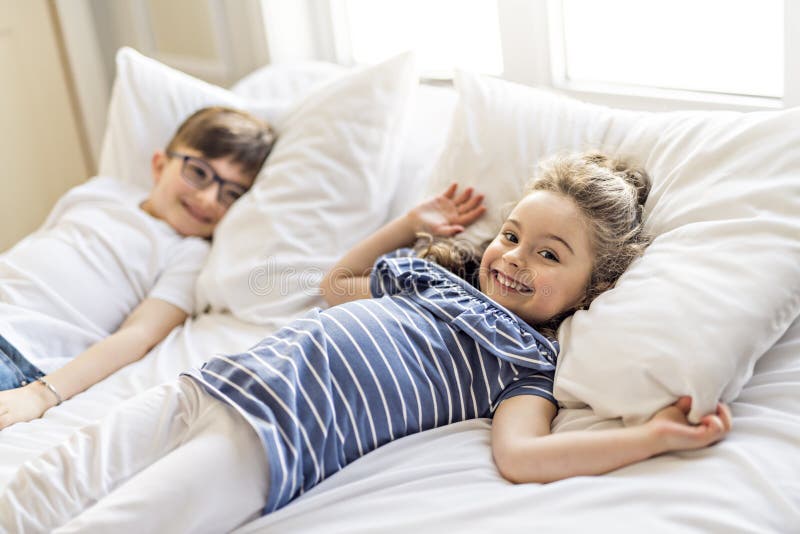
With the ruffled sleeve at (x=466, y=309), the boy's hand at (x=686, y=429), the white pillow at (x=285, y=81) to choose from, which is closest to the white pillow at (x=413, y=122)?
the white pillow at (x=285, y=81)

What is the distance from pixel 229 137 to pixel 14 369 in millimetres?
645

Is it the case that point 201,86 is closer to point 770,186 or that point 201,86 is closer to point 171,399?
point 171,399

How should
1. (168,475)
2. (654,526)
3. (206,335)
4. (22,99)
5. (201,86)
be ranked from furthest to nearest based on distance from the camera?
1. (22,99)
2. (201,86)
3. (206,335)
4. (168,475)
5. (654,526)

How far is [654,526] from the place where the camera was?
831mm

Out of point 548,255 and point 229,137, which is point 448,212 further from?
point 229,137

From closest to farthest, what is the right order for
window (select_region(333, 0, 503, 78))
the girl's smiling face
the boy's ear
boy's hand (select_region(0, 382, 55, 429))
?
the girl's smiling face < boy's hand (select_region(0, 382, 55, 429)) < the boy's ear < window (select_region(333, 0, 503, 78))

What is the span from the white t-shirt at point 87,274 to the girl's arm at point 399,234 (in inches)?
13.6

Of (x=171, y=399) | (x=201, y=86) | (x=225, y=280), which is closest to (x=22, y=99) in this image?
(x=201, y=86)

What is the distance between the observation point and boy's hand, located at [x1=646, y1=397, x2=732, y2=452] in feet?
2.99

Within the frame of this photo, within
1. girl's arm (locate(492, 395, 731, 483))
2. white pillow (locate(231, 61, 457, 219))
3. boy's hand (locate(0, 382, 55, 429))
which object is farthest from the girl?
white pillow (locate(231, 61, 457, 219))

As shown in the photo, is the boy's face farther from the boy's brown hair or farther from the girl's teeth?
the girl's teeth

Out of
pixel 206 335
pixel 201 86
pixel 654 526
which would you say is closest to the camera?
pixel 654 526

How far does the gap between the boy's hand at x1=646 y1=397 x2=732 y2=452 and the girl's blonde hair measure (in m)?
0.26

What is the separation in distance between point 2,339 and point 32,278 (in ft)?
0.66
